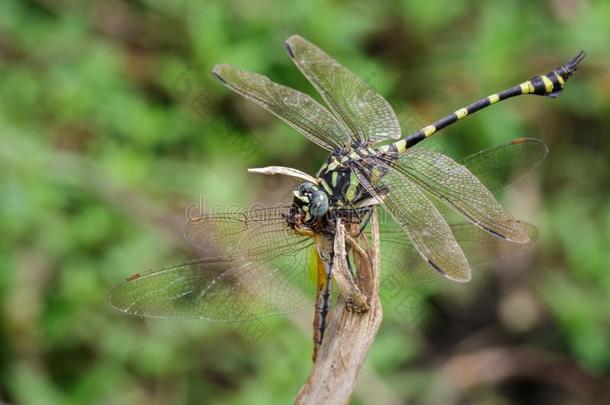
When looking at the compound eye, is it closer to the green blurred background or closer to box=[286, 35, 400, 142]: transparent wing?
box=[286, 35, 400, 142]: transparent wing

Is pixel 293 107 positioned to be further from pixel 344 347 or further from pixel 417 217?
pixel 344 347

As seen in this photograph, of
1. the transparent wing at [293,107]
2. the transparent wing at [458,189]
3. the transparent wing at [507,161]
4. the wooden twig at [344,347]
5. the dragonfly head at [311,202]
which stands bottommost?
the wooden twig at [344,347]

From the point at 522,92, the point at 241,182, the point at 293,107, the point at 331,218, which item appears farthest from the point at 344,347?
the point at 241,182

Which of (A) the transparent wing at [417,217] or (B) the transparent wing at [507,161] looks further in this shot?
(B) the transparent wing at [507,161]

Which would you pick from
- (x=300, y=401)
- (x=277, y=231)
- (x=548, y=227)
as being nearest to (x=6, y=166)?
(x=277, y=231)

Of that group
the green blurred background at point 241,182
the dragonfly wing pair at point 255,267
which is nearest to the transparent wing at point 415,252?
the dragonfly wing pair at point 255,267

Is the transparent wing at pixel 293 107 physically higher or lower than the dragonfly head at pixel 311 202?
higher

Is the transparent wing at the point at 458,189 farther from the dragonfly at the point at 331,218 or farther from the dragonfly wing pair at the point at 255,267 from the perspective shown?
the dragonfly wing pair at the point at 255,267
